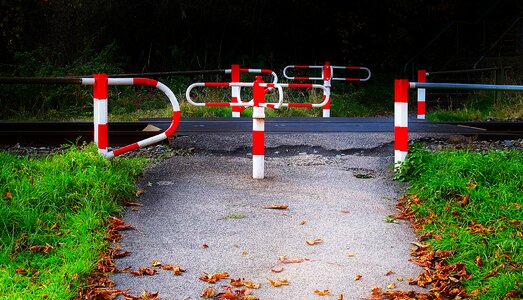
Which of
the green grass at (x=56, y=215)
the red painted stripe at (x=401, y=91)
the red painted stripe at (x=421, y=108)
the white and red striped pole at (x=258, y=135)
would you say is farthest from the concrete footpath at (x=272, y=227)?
the red painted stripe at (x=421, y=108)

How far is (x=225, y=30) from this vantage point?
2612cm

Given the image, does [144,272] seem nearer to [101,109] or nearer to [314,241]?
[314,241]

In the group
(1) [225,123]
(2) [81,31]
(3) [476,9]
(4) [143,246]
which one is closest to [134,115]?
(1) [225,123]

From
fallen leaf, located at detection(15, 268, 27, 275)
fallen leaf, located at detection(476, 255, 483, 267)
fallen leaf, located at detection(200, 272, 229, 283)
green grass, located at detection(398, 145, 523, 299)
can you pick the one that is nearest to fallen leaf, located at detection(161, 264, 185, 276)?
fallen leaf, located at detection(200, 272, 229, 283)

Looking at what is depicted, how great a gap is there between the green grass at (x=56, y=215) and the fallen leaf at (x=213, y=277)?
2.58 ft

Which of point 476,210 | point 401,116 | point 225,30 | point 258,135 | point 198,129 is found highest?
point 225,30

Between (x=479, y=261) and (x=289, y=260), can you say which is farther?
(x=289, y=260)

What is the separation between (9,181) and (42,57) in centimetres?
1601

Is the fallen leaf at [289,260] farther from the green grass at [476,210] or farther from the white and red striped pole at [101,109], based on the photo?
the white and red striped pole at [101,109]

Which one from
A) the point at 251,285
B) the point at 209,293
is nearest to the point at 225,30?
the point at 251,285

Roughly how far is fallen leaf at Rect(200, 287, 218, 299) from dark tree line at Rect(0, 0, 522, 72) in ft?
58.7

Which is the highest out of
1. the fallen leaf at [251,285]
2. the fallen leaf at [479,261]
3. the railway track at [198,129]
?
the railway track at [198,129]

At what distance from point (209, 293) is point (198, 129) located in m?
6.83

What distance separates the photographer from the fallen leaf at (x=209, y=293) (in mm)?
5176
